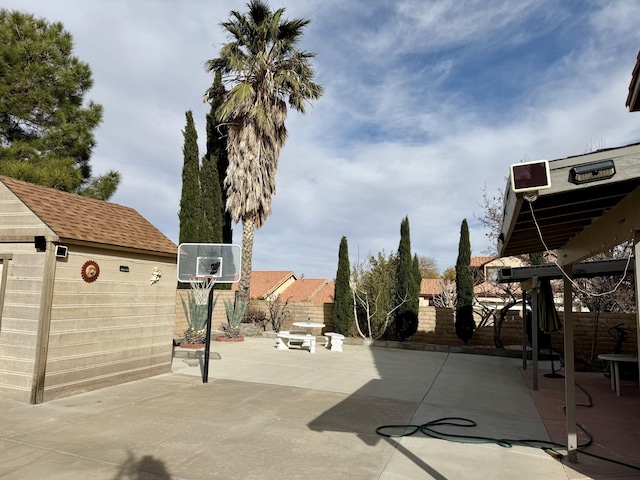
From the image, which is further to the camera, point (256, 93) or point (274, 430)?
point (256, 93)

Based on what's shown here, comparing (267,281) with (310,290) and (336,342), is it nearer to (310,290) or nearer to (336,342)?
(310,290)

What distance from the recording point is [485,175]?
633 inches

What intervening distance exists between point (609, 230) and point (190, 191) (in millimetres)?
16477

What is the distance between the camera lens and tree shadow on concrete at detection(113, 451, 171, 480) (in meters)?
3.35

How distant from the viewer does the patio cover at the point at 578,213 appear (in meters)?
2.34

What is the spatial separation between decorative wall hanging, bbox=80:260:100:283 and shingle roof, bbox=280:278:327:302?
30051 millimetres

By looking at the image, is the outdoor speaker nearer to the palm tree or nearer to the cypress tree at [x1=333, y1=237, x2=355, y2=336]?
the palm tree

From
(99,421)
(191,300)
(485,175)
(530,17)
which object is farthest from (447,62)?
(99,421)

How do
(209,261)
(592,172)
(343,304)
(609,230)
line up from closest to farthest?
(592,172) < (609,230) < (209,261) < (343,304)

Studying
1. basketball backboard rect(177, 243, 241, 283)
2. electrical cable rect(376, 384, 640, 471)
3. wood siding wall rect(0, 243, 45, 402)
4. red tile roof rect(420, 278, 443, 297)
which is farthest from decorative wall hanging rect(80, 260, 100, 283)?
red tile roof rect(420, 278, 443, 297)

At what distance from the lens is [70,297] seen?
5781mm

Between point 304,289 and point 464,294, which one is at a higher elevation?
point 304,289

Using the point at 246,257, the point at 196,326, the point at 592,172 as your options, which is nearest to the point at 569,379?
the point at 592,172

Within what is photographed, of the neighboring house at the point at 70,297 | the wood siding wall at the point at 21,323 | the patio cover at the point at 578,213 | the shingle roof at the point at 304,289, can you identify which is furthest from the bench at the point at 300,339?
the shingle roof at the point at 304,289
